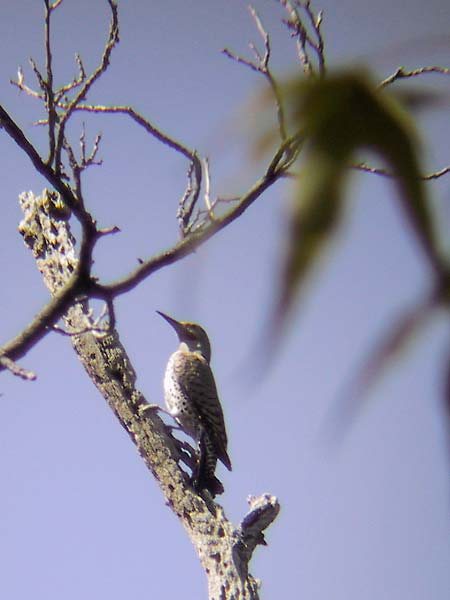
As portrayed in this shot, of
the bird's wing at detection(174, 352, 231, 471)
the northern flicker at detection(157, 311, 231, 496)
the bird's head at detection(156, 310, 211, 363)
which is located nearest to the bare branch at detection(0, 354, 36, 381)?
the northern flicker at detection(157, 311, 231, 496)

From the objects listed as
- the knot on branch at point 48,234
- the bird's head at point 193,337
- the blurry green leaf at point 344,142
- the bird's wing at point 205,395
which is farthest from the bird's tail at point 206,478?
the blurry green leaf at point 344,142

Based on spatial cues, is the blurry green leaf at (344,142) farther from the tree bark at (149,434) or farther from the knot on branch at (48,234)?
the knot on branch at (48,234)

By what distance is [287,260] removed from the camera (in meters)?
0.54

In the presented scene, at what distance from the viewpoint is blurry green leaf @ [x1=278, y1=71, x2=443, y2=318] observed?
567mm

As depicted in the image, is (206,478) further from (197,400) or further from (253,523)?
(197,400)

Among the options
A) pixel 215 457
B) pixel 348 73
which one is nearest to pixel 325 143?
pixel 348 73

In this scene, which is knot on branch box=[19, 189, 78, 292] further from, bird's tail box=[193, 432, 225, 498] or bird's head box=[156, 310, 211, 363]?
bird's head box=[156, 310, 211, 363]

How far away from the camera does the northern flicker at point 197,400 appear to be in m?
7.30

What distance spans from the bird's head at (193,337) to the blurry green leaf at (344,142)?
320 inches

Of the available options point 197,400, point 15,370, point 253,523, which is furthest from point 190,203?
point 197,400

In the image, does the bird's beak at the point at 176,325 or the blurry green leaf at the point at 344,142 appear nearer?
the blurry green leaf at the point at 344,142

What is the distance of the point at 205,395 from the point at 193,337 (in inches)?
46.4

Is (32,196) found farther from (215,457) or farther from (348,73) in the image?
(348,73)

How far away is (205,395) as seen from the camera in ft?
25.5
